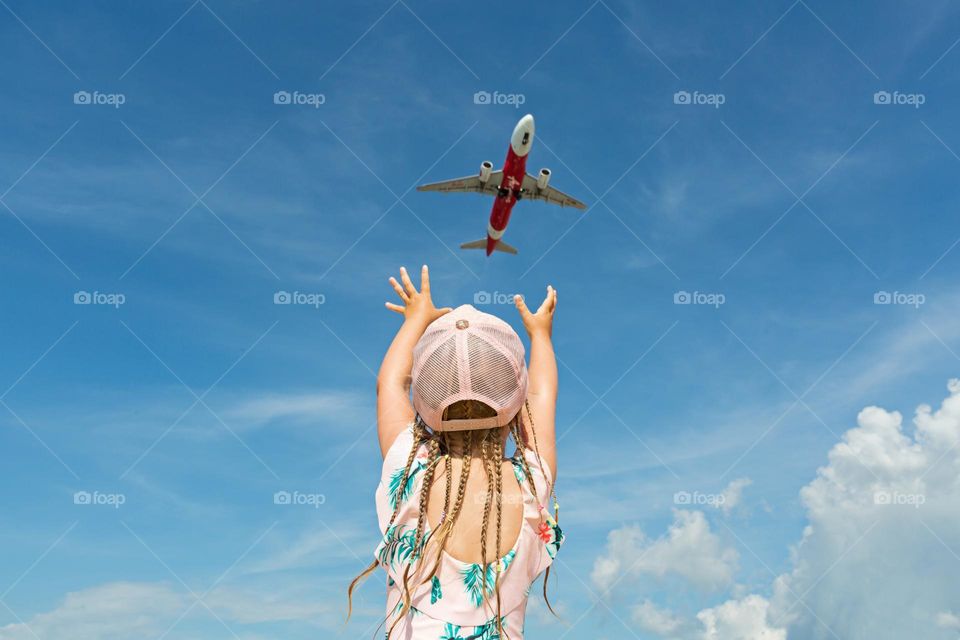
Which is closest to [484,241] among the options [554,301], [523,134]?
[523,134]

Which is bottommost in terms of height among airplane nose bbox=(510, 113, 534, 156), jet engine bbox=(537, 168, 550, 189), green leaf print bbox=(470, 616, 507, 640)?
green leaf print bbox=(470, 616, 507, 640)

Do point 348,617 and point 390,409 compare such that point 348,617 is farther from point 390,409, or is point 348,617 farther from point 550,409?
point 550,409

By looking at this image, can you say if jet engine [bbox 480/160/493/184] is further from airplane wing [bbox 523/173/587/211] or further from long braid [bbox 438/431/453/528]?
long braid [bbox 438/431/453/528]

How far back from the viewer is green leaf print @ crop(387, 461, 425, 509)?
203 inches

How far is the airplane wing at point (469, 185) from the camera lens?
4381 cm

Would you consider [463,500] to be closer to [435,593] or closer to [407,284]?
[435,593]

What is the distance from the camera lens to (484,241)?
52094 mm

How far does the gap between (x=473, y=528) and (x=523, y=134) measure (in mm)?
33512

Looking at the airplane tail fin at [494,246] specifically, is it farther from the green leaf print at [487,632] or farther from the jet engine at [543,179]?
the green leaf print at [487,632]

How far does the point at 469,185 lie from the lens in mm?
44312

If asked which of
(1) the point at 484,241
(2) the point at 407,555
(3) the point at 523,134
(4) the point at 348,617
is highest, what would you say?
(1) the point at 484,241

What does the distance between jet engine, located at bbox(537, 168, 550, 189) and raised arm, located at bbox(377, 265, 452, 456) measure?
1498 inches

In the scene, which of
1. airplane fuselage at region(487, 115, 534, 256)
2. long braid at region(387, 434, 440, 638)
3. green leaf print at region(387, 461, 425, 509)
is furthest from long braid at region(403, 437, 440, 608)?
airplane fuselage at region(487, 115, 534, 256)

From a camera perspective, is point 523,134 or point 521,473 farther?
point 523,134
